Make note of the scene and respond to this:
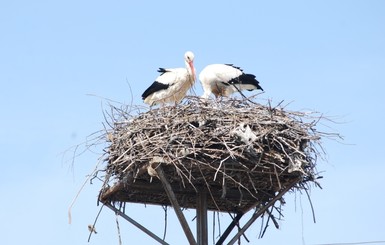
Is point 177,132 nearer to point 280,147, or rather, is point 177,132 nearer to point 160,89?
point 280,147

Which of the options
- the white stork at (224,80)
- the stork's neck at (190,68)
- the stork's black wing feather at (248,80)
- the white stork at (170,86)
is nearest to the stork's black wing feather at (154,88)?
the white stork at (170,86)

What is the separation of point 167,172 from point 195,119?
67cm

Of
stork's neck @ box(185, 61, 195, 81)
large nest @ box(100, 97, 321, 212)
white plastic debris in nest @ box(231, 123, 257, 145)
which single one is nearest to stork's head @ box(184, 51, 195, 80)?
stork's neck @ box(185, 61, 195, 81)

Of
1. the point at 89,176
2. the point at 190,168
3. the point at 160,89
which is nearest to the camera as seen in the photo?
the point at 190,168

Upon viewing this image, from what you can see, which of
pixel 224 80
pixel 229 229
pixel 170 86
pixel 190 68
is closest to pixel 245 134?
pixel 229 229

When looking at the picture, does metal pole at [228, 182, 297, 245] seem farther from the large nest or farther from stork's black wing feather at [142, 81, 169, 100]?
stork's black wing feather at [142, 81, 169, 100]

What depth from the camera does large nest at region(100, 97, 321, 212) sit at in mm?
10234

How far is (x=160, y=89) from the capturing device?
1420cm

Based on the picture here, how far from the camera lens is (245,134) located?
10328mm

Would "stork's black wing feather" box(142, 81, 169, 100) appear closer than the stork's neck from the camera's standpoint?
Yes

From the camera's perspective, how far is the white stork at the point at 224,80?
551 inches

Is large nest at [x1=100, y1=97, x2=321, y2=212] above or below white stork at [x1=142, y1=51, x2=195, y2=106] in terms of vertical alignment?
below

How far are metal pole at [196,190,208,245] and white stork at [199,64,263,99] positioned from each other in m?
3.13

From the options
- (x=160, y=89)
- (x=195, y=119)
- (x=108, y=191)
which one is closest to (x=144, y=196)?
(x=108, y=191)
